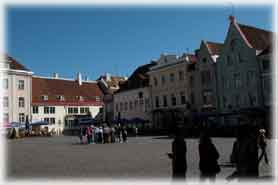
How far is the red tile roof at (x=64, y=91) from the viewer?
6494cm

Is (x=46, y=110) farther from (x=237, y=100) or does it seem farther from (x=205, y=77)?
(x=237, y=100)

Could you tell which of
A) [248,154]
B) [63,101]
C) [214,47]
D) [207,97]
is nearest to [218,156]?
[248,154]

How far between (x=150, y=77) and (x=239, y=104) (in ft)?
57.8

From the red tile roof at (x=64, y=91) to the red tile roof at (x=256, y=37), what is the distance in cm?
3529

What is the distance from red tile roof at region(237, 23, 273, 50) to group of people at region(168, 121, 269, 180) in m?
35.7

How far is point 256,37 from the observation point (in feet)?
140

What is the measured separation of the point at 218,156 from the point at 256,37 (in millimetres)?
37956

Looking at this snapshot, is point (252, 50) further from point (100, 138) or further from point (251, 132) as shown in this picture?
point (251, 132)

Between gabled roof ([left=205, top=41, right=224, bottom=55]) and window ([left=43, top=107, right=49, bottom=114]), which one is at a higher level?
gabled roof ([left=205, top=41, right=224, bottom=55])

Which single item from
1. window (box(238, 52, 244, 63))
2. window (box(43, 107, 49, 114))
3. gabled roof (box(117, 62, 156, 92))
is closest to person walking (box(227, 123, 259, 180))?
window (box(238, 52, 244, 63))

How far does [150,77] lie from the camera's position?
5566 centimetres

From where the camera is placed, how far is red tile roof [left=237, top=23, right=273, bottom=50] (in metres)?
41.4

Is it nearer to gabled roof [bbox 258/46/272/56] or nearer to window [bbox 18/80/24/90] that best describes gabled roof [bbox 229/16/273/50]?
gabled roof [bbox 258/46/272/56]

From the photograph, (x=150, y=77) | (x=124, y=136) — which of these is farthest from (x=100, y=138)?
(x=150, y=77)
